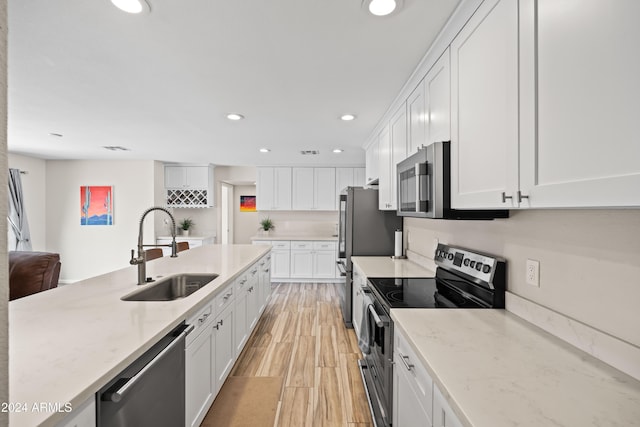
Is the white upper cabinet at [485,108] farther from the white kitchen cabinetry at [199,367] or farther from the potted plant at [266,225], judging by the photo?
the potted plant at [266,225]

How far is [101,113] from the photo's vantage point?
286cm

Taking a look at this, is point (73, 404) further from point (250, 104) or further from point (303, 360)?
point (250, 104)

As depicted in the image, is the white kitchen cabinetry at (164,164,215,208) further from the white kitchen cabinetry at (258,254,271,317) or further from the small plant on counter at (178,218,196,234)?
the white kitchen cabinetry at (258,254,271,317)

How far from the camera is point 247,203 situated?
7.66 meters

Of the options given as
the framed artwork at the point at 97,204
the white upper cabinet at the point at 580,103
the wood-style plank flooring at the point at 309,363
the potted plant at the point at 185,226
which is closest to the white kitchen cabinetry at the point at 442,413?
the white upper cabinet at the point at 580,103

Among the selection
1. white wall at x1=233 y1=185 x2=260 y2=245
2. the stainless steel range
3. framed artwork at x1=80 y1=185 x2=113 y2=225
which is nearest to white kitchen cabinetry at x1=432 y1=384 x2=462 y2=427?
the stainless steel range

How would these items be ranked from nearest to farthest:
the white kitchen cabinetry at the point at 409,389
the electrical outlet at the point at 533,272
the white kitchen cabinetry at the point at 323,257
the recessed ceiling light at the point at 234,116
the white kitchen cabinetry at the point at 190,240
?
the white kitchen cabinetry at the point at 409,389
the electrical outlet at the point at 533,272
the recessed ceiling light at the point at 234,116
the white kitchen cabinetry at the point at 323,257
the white kitchen cabinetry at the point at 190,240

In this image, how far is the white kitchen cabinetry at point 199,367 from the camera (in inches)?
58.7

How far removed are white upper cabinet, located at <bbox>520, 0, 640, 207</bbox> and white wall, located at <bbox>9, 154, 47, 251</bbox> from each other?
23.7 feet

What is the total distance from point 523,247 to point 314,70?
1.63 m

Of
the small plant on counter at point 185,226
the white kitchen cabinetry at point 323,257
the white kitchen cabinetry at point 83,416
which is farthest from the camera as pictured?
the small plant on counter at point 185,226

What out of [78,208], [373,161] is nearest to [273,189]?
[373,161]

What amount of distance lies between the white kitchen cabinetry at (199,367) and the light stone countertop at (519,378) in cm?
109

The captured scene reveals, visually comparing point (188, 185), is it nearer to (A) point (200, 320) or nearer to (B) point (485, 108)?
(A) point (200, 320)
